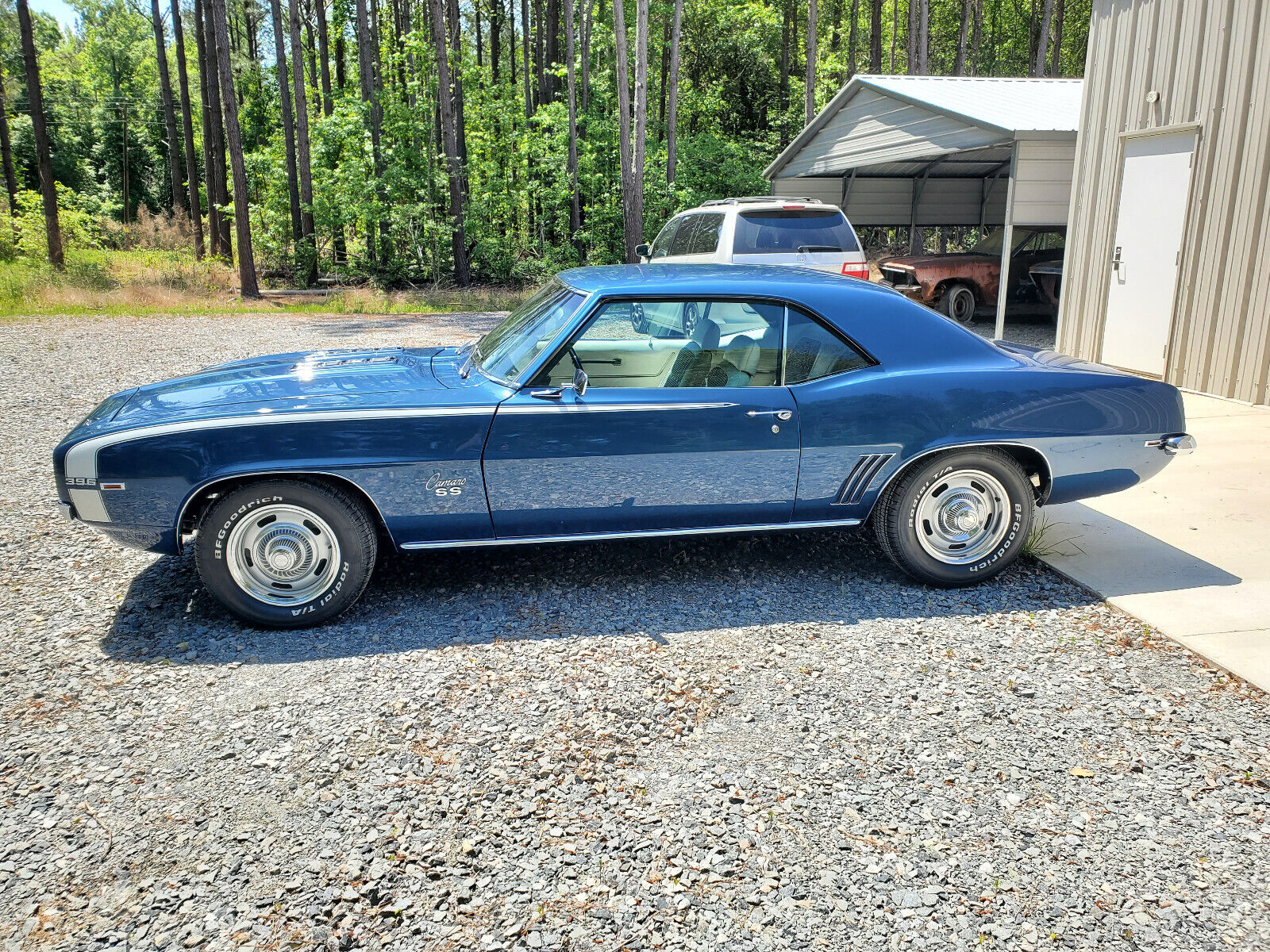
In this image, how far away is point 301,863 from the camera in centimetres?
262

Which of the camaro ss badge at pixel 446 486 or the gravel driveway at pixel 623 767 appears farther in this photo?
the camaro ss badge at pixel 446 486

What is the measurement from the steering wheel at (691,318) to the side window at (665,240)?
865cm

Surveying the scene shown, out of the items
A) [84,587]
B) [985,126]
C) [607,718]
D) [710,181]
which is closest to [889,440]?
[607,718]

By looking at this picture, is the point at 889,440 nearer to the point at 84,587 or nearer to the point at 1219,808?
the point at 1219,808

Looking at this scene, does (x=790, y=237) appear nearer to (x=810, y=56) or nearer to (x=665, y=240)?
(x=665, y=240)

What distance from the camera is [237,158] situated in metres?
19.8

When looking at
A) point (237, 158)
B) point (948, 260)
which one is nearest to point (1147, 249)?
point (948, 260)

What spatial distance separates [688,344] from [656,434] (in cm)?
54

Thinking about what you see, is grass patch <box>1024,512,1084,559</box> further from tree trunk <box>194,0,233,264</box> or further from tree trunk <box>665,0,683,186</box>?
tree trunk <box>194,0,233,264</box>

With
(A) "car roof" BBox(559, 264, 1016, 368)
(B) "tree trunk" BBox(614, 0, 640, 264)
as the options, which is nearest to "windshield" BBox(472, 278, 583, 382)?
(A) "car roof" BBox(559, 264, 1016, 368)

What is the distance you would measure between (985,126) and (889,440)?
9370mm

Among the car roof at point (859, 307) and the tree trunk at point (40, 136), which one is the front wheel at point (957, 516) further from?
the tree trunk at point (40, 136)

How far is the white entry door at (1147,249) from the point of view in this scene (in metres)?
8.87

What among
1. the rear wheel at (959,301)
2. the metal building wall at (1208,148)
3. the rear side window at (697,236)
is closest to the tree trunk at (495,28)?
the rear wheel at (959,301)
